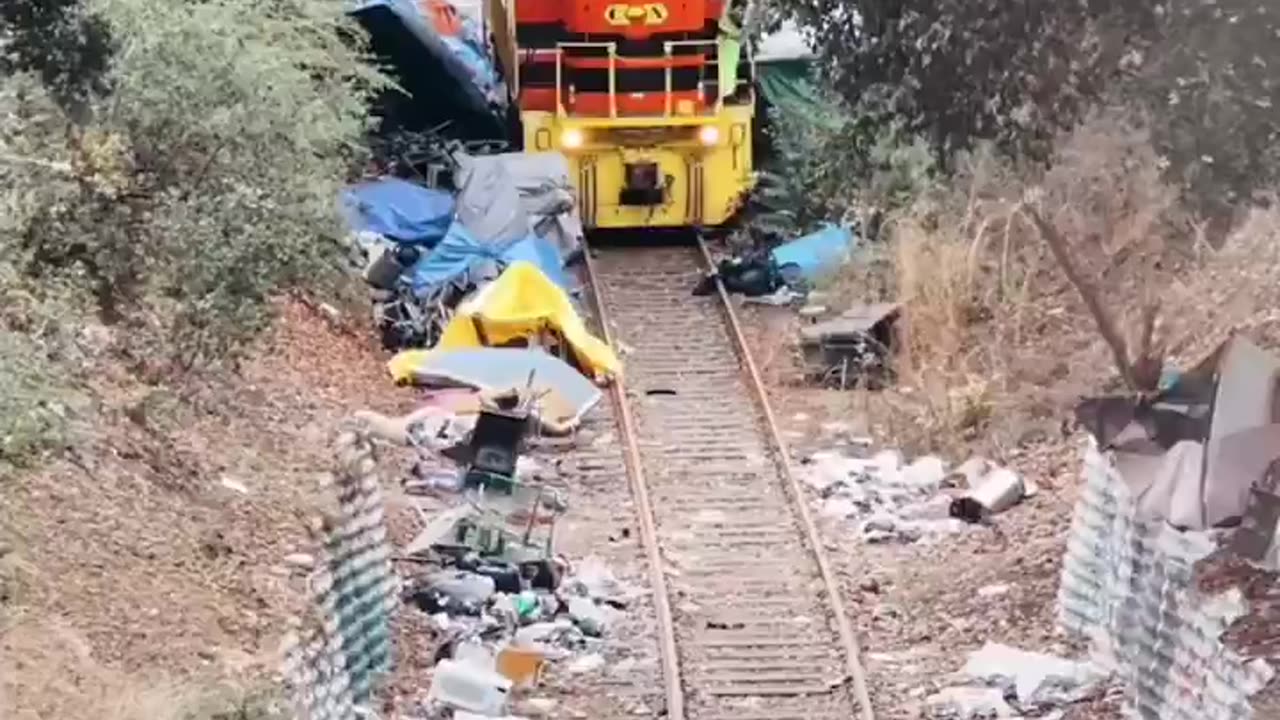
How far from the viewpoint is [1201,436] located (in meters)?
10.3

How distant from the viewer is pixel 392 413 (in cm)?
1611

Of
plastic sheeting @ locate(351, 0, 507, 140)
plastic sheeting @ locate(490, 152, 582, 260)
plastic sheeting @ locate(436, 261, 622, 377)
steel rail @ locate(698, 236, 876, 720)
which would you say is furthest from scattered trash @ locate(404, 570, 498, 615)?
plastic sheeting @ locate(351, 0, 507, 140)

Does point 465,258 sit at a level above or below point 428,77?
below

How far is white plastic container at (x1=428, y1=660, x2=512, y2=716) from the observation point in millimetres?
10500

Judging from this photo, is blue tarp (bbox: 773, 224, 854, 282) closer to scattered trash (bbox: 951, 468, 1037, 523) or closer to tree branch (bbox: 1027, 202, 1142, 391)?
scattered trash (bbox: 951, 468, 1037, 523)

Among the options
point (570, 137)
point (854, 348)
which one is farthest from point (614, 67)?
point (854, 348)

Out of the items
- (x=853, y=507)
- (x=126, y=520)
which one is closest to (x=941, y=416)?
(x=853, y=507)

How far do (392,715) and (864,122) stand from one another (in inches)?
168

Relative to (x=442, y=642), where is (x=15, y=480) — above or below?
above

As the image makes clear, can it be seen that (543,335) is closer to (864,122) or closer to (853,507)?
(853,507)

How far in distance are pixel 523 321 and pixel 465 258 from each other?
8.53 ft

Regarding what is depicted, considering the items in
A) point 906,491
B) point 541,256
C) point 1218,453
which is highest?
point 1218,453

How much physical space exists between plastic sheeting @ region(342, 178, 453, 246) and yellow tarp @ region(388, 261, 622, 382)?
10.4ft

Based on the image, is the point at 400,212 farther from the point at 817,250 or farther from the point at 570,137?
the point at 817,250
